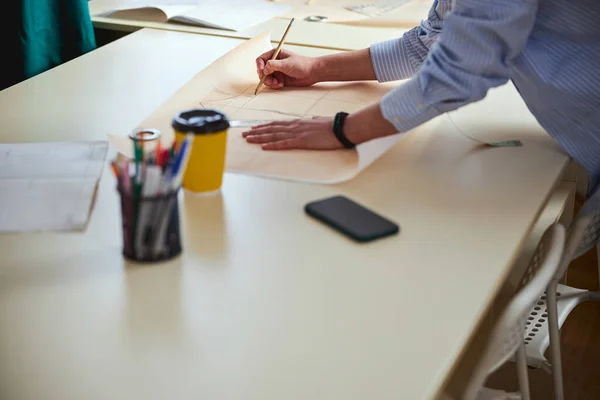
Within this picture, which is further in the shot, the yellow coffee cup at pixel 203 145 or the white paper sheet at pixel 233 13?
the white paper sheet at pixel 233 13

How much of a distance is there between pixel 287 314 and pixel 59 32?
4.68 ft

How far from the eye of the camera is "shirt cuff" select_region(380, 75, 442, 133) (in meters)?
1.20

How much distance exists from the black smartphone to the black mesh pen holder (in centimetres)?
21

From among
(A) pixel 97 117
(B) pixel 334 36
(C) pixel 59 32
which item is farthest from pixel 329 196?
(C) pixel 59 32

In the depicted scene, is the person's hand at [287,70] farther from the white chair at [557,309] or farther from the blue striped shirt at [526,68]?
the white chair at [557,309]

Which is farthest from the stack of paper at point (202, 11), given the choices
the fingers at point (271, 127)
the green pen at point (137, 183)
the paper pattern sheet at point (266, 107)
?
the green pen at point (137, 183)

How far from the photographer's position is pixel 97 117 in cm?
145

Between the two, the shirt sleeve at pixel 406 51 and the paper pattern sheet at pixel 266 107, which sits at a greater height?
the shirt sleeve at pixel 406 51

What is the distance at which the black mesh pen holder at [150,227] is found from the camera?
0.94 meters

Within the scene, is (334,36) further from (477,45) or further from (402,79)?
(477,45)

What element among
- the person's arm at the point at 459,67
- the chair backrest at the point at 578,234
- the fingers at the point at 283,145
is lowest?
the chair backrest at the point at 578,234

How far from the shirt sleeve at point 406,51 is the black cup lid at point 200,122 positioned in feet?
1.79

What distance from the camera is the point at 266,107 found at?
147cm

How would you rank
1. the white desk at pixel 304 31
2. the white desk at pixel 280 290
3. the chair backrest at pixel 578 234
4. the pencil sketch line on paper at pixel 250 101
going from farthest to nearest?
the white desk at pixel 304 31 < the pencil sketch line on paper at pixel 250 101 < the chair backrest at pixel 578 234 < the white desk at pixel 280 290
